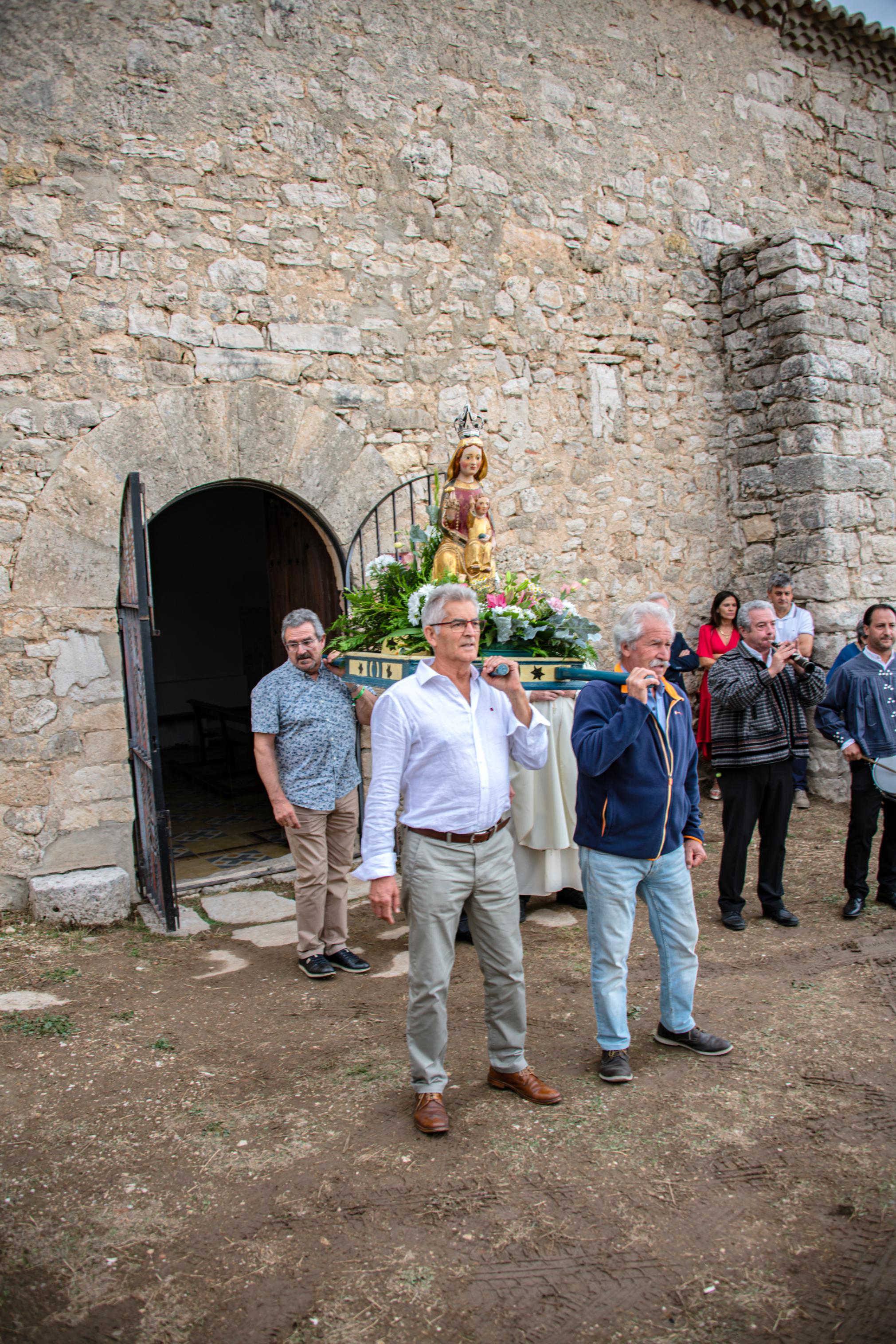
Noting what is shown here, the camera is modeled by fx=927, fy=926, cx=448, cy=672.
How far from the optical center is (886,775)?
16.4 feet

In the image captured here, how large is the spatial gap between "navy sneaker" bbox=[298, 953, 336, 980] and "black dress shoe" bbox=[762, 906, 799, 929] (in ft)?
7.80

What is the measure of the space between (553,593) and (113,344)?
3.32 meters

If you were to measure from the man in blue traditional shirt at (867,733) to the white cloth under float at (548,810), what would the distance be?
1479 millimetres

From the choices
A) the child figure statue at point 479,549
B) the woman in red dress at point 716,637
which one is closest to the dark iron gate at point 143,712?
the child figure statue at point 479,549

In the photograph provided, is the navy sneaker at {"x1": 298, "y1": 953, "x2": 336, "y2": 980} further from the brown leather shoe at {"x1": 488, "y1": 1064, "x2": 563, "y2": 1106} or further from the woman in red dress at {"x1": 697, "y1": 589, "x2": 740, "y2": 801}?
the woman in red dress at {"x1": 697, "y1": 589, "x2": 740, "y2": 801}

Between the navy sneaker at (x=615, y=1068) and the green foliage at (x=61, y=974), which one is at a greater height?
the green foliage at (x=61, y=974)

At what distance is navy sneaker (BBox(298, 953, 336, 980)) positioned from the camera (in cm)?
436

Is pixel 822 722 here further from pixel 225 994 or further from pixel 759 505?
pixel 225 994

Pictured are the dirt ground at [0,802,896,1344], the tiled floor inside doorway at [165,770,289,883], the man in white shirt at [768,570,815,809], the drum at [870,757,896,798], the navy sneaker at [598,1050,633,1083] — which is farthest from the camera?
the man in white shirt at [768,570,815,809]

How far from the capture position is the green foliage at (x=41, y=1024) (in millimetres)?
3865

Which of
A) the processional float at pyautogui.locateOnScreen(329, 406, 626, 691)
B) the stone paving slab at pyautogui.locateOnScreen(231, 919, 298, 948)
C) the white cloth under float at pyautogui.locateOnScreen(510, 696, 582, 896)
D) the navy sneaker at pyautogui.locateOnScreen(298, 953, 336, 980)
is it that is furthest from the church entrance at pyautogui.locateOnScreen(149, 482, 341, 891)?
the navy sneaker at pyautogui.locateOnScreen(298, 953, 336, 980)

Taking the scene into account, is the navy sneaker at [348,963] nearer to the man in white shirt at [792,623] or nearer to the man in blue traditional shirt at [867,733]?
the man in blue traditional shirt at [867,733]

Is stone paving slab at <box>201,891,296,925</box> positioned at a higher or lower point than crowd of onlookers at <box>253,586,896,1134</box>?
lower

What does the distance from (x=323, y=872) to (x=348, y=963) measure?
47 centimetres
